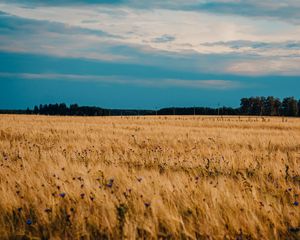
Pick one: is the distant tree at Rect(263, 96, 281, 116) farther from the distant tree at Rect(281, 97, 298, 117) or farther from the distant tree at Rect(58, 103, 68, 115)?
the distant tree at Rect(58, 103, 68, 115)

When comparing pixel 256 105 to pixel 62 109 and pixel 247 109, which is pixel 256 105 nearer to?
pixel 247 109

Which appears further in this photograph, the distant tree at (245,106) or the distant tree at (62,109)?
the distant tree at (62,109)

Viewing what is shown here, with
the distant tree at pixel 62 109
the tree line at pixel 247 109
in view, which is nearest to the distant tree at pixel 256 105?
the tree line at pixel 247 109

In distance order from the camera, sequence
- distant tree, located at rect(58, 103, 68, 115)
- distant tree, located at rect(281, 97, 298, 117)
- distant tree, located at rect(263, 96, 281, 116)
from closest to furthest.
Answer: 1. distant tree, located at rect(281, 97, 298, 117)
2. distant tree, located at rect(263, 96, 281, 116)
3. distant tree, located at rect(58, 103, 68, 115)

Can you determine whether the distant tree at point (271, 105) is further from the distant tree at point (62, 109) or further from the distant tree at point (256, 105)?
the distant tree at point (62, 109)

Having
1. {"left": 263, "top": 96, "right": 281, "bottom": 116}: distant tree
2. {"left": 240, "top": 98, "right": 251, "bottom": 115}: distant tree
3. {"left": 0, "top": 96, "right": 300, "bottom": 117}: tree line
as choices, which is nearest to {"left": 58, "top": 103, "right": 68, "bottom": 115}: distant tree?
{"left": 0, "top": 96, "right": 300, "bottom": 117}: tree line

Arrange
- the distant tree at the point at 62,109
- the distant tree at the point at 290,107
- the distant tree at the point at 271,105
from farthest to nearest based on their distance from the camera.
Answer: the distant tree at the point at 62,109
the distant tree at the point at 271,105
the distant tree at the point at 290,107

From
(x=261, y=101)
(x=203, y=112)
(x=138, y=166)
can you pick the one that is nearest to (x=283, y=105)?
(x=261, y=101)

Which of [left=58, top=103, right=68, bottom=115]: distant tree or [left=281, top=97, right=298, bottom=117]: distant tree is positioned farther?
[left=58, top=103, right=68, bottom=115]: distant tree

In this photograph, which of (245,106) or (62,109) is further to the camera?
(62,109)

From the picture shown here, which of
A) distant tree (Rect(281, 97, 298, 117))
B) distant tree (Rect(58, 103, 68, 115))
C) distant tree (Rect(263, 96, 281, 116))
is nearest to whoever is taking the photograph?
distant tree (Rect(281, 97, 298, 117))

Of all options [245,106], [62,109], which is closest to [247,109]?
[245,106]

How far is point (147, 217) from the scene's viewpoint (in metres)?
4.12

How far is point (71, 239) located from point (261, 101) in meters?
136
